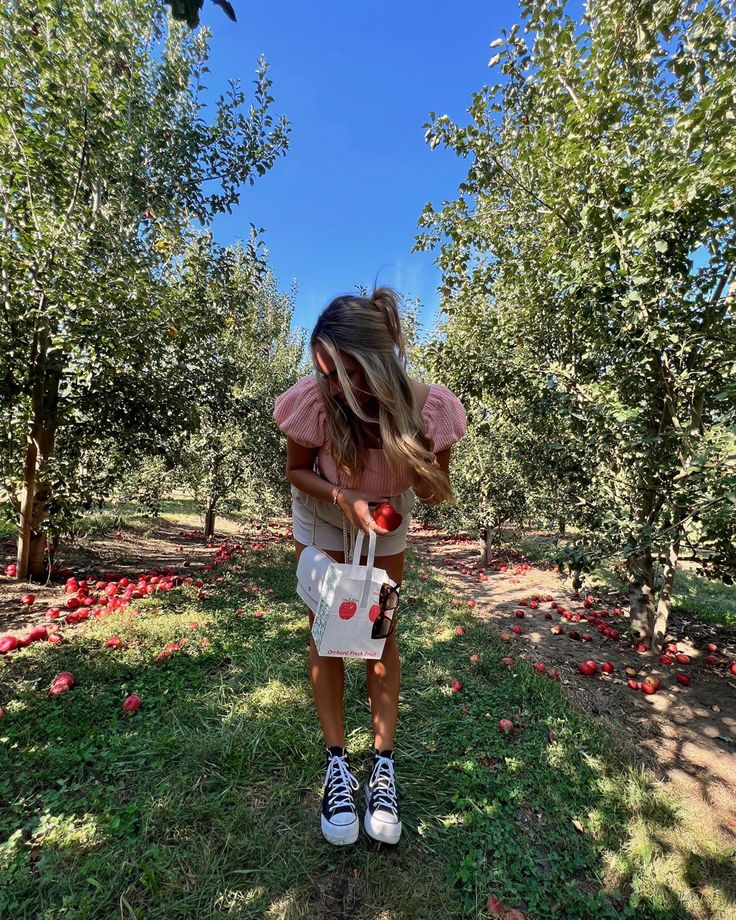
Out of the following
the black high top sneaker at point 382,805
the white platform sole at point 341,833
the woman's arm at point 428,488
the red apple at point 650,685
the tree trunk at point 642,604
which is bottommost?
the red apple at point 650,685

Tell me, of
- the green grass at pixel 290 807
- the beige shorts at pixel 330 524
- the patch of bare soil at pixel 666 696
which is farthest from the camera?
the patch of bare soil at pixel 666 696

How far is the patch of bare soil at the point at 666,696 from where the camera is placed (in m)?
2.40

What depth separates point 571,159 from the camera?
2857 mm

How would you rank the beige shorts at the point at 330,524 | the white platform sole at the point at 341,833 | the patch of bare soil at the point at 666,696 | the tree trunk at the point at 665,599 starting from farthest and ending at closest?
the tree trunk at the point at 665,599, the patch of bare soil at the point at 666,696, the beige shorts at the point at 330,524, the white platform sole at the point at 341,833

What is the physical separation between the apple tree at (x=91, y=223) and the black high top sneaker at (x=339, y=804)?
3498mm

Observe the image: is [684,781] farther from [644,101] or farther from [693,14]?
[693,14]

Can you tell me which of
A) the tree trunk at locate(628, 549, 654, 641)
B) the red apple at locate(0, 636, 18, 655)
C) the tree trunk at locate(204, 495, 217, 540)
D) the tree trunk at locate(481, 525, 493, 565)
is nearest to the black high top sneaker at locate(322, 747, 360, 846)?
the red apple at locate(0, 636, 18, 655)

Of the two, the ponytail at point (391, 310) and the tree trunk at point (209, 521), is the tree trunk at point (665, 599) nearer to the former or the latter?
the ponytail at point (391, 310)

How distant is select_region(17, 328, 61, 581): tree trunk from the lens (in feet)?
13.6

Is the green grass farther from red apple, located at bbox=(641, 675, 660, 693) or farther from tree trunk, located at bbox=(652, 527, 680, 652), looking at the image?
tree trunk, located at bbox=(652, 527, 680, 652)

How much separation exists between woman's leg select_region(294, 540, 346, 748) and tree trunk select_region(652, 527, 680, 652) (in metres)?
3.12

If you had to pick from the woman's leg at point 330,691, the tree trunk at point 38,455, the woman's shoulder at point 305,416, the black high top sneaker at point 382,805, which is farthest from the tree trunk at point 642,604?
the tree trunk at point 38,455

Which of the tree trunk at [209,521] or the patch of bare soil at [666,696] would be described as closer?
the patch of bare soil at [666,696]

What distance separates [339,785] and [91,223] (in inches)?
195
